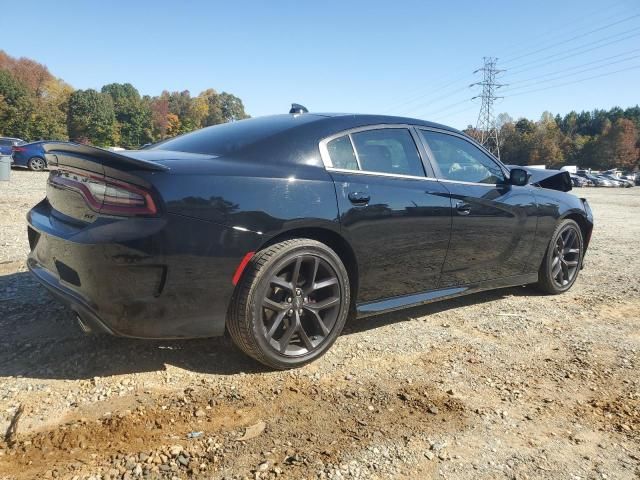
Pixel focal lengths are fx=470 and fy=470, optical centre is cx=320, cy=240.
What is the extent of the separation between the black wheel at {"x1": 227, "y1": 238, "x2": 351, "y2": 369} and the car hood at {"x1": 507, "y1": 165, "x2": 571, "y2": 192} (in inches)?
103

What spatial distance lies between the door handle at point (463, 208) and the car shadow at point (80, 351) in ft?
3.67

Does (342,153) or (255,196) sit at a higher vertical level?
(342,153)

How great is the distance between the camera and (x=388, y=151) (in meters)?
3.30

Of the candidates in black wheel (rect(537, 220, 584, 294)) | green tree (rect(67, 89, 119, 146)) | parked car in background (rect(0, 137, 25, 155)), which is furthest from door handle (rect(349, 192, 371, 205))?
green tree (rect(67, 89, 119, 146))

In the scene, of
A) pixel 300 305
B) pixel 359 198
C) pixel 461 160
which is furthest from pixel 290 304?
pixel 461 160

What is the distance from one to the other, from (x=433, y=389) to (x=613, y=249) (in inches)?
241

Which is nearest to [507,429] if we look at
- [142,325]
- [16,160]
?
[142,325]

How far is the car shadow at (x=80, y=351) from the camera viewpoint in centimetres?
260

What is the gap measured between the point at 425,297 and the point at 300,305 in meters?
1.10

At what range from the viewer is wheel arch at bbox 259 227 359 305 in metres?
2.68

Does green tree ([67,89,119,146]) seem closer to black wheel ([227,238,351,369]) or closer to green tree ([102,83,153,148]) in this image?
green tree ([102,83,153,148])

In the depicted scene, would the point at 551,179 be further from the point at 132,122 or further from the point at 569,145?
the point at 132,122

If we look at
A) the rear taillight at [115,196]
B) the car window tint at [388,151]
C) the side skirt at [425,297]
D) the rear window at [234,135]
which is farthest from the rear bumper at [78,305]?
the car window tint at [388,151]

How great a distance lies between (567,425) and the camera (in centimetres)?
229
